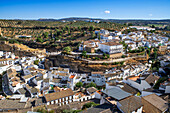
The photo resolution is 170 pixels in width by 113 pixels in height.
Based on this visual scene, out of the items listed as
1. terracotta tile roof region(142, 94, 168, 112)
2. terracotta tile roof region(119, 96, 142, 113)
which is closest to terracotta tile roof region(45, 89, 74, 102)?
terracotta tile roof region(119, 96, 142, 113)

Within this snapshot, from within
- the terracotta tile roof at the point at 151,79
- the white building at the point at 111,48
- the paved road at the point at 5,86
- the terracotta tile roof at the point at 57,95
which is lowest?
the paved road at the point at 5,86

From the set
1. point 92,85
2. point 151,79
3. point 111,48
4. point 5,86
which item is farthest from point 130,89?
point 5,86

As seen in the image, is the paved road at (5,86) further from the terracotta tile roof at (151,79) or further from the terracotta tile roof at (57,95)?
the terracotta tile roof at (151,79)

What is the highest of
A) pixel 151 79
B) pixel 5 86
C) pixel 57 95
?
pixel 151 79

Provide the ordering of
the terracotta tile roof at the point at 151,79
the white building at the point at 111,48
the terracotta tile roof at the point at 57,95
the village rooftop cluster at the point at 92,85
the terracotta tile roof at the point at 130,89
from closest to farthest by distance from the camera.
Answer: the village rooftop cluster at the point at 92,85 → the terracotta tile roof at the point at 57,95 → the terracotta tile roof at the point at 130,89 → the terracotta tile roof at the point at 151,79 → the white building at the point at 111,48

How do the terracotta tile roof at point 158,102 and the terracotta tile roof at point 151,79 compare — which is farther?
the terracotta tile roof at point 151,79

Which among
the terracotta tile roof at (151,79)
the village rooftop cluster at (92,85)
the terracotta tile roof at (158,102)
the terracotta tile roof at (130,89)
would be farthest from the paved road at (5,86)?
the terracotta tile roof at (151,79)

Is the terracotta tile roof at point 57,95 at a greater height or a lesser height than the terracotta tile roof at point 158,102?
lesser

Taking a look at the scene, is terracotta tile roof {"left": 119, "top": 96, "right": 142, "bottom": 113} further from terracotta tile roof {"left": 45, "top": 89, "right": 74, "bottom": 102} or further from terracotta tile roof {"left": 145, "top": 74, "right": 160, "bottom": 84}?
terracotta tile roof {"left": 45, "top": 89, "right": 74, "bottom": 102}

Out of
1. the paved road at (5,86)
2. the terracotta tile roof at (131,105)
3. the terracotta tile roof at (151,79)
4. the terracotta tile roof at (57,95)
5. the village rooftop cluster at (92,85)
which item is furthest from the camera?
the paved road at (5,86)

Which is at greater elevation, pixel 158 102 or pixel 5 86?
pixel 158 102

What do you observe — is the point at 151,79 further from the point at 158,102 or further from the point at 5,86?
the point at 5,86

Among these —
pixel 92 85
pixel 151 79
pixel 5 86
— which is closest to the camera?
pixel 151 79
